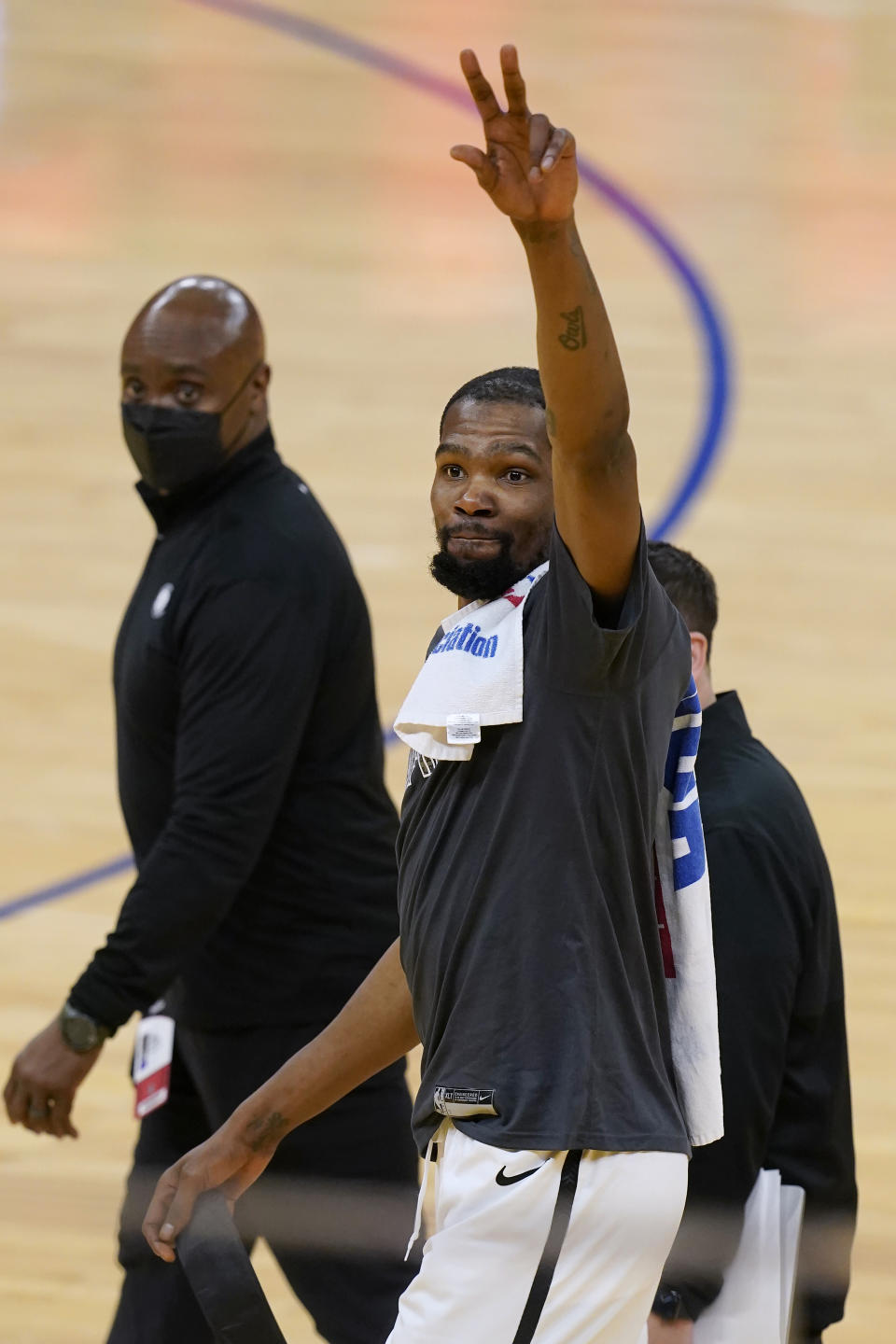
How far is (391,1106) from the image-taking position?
12.6ft

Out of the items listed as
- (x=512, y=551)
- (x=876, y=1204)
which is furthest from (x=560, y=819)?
(x=876, y=1204)

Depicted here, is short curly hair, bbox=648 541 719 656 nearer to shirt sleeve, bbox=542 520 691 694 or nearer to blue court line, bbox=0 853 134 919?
shirt sleeve, bbox=542 520 691 694

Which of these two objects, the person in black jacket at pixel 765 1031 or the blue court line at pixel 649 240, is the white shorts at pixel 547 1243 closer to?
the person in black jacket at pixel 765 1031

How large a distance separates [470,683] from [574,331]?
0.44 meters

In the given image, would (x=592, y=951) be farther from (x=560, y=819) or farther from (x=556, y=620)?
(x=556, y=620)

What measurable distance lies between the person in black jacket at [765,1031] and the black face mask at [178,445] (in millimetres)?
1171

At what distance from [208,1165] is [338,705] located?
123 centimetres

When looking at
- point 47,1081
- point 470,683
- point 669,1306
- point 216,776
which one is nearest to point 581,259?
point 470,683

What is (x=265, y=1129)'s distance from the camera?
289 centimetres

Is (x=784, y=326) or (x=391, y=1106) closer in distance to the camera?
(x=391, y=1106)

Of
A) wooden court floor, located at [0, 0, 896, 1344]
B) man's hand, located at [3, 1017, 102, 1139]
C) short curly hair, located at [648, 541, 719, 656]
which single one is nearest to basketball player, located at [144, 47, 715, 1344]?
short curly hair, located at [648, 541, 719, 656]

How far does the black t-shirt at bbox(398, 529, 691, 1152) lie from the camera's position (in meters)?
2.41

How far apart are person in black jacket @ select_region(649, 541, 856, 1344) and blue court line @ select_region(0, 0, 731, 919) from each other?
3056 mm

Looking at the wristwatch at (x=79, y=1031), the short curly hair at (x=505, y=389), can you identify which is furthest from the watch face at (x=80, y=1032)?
the short curly hair at (x=505, y=389)
